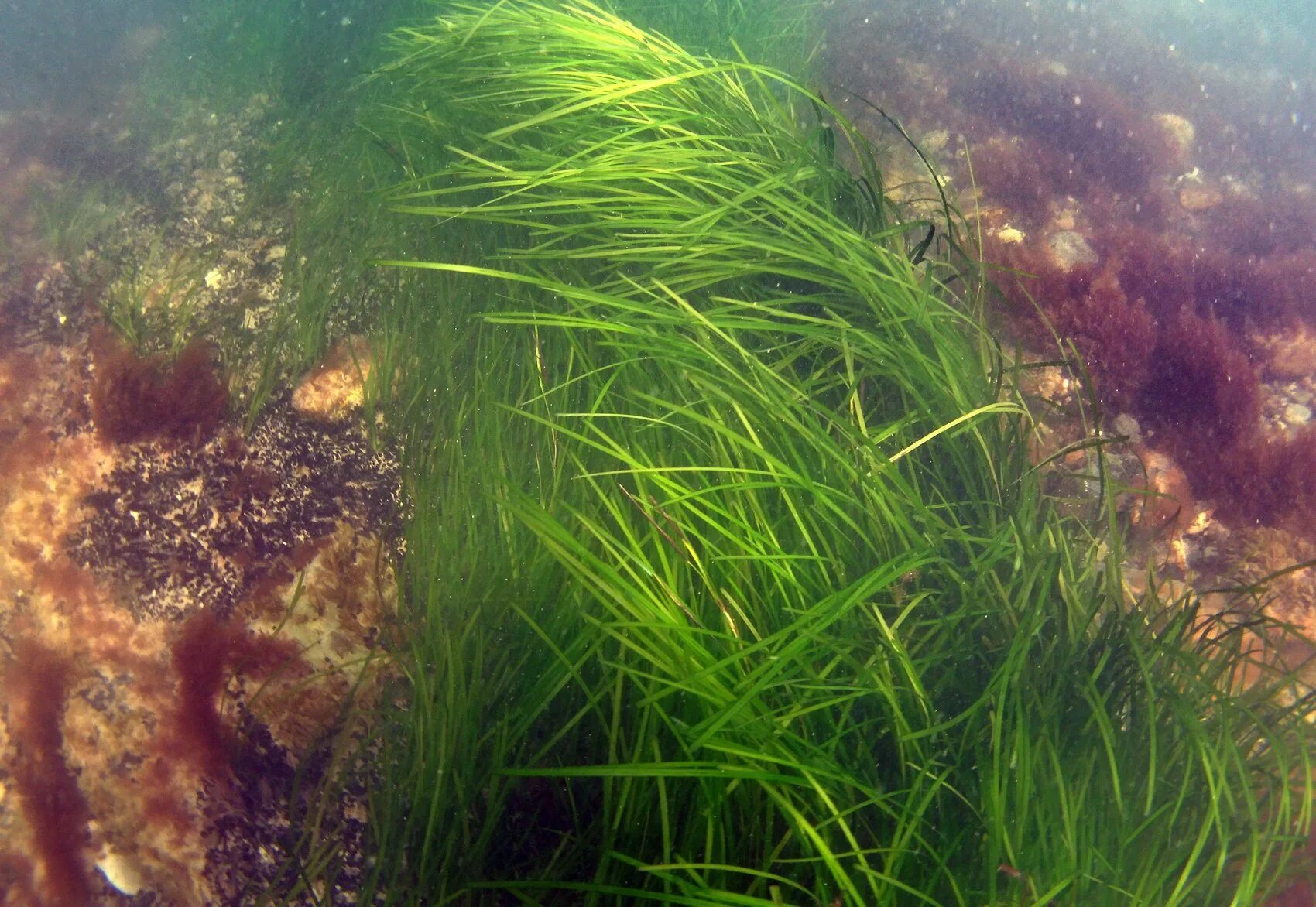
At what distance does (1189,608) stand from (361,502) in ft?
8.63

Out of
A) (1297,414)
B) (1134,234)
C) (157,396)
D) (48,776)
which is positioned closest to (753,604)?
(157,396)

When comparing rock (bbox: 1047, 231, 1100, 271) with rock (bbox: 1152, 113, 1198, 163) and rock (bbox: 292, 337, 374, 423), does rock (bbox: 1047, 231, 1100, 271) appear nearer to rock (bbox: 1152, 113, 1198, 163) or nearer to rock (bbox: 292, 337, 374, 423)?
rock (bbox: 1152, 113, 1198, 163)

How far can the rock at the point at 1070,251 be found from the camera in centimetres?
303

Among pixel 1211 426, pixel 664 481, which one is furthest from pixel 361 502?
pixel 1211 426

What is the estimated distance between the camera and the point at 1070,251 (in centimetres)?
310

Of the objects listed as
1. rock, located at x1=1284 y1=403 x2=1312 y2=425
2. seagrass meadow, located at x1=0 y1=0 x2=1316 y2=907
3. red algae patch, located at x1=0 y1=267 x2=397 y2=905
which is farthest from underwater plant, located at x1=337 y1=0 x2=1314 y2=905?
rock, located at x1=1284 y1=403 x2=1312 y2=425

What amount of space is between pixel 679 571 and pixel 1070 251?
113 inches

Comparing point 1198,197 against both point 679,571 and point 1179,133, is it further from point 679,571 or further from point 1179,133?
point 679,571

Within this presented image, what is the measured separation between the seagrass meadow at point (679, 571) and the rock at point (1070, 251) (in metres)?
0.71

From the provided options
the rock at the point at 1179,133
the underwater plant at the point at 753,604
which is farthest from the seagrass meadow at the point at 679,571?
the rock at the point at 1179,133

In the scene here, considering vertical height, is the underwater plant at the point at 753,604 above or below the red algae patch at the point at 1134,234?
below

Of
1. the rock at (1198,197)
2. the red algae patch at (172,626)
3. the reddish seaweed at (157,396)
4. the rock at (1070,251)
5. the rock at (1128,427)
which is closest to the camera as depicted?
the red algae patch at (172,626)

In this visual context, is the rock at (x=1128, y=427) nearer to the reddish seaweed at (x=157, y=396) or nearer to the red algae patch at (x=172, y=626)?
the red algae patch at (x=172, y=626)

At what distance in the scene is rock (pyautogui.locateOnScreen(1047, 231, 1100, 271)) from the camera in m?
3.03
